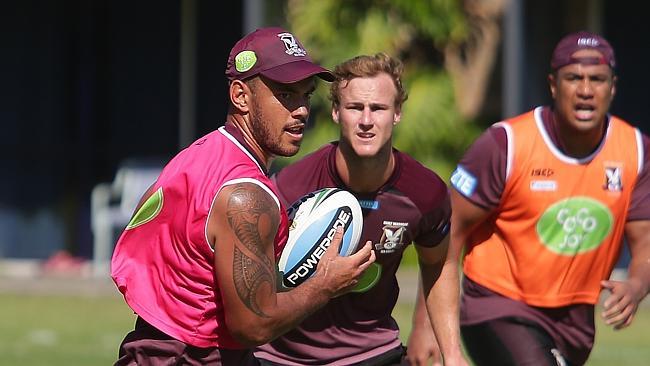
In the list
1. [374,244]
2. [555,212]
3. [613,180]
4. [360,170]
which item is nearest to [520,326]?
[555,212]

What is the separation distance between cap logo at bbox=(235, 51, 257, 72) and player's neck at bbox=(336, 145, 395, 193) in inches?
A: 53.8

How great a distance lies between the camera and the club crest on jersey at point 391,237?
6758 mm

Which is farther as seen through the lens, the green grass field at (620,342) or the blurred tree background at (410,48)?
the blurred tree background at (410,48)

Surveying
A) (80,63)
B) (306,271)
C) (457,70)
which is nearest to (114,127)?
(80,63)

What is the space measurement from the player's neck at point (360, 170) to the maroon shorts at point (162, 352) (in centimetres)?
141

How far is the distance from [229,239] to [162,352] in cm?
53

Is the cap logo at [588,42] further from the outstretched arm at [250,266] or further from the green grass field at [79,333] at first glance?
the green grass field at [79,333]

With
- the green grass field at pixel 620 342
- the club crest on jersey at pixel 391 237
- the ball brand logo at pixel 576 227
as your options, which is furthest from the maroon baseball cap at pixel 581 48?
the green grass field at pixel 620 342

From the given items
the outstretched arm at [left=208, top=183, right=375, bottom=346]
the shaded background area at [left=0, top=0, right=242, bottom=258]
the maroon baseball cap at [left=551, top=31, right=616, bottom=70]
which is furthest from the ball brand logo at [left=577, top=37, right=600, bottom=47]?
the shaded background area at [left=0, top=0, right=242, bottom=258]

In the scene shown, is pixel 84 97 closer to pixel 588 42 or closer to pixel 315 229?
pixel 588 42

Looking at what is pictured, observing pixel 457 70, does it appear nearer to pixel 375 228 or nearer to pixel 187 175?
pixel 375 228

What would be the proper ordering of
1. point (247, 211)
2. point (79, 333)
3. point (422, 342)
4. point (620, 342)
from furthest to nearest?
point (79, 333) < point (620, 342) < point (422, 342) < point (247, 211)

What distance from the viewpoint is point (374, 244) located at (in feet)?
22.1

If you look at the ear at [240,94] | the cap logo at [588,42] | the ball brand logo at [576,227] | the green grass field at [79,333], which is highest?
the cap logo at [588,42]
